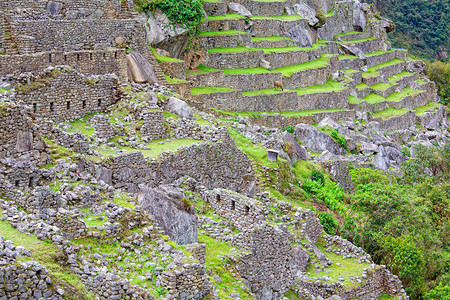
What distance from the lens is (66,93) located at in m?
22.5

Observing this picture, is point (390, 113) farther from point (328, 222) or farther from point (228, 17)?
point (328, 222)

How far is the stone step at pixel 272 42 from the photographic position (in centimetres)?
4588

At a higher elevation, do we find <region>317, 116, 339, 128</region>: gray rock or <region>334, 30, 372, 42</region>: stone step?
<region>317, 116, 339, 128</region>: gray rock

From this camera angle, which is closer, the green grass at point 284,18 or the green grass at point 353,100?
the green grass at point 284,18

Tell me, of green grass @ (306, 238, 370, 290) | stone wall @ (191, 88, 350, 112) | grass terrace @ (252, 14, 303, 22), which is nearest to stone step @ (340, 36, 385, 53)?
grass terrace @ (252, 14, 303, 22)

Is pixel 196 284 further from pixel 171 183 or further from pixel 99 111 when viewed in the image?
pixel 99 111

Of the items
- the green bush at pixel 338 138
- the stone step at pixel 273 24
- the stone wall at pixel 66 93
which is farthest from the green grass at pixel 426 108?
the stone wall at pixel 66 93

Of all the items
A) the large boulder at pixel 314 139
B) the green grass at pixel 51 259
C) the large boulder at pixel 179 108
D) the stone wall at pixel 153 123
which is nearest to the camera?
the green grass at pixel 51 259

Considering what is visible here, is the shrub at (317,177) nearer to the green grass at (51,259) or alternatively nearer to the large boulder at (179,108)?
the large boulder at (179,108)

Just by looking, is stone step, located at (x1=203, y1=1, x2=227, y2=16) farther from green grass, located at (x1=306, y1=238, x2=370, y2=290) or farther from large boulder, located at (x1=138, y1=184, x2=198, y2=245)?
large boulder, located at (x1=138, y1=184, x2=198, y2=245)

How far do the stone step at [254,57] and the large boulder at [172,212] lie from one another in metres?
22.0

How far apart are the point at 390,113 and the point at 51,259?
4657 cm

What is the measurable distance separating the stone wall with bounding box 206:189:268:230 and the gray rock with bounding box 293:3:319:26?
121 feet

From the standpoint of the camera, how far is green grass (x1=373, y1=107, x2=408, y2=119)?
54741 millimetres
